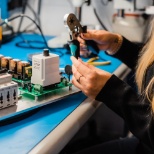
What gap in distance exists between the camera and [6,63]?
0.95 metres

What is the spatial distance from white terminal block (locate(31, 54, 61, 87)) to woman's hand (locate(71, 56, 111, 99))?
0.19ft

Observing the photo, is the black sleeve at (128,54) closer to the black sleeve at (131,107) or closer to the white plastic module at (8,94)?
the black sleeve at (131,107)

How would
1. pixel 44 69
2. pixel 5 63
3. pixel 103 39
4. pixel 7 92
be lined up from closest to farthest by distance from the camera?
pixel 7 92
pixel 44 69
pixel 5 63
pixel 103 39

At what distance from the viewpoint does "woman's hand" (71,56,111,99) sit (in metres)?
0.80

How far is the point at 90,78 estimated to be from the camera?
81cm

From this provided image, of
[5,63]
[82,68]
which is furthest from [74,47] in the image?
[5,63]

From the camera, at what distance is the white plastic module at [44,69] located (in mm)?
838

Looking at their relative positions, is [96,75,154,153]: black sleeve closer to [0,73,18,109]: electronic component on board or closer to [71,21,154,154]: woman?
[71,21,154,154]: woman

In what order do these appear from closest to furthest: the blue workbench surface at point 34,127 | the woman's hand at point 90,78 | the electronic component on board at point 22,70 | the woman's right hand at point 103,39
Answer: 1. the blue workbench surface at point 34,127
2. the woman's hand at point 90,78
3. the electronic component on board at point 22,70
4. the woman's right hand at point 103,39

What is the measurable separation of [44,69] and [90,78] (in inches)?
4.8

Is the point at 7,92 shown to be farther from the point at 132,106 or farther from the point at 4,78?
the point at 132,106

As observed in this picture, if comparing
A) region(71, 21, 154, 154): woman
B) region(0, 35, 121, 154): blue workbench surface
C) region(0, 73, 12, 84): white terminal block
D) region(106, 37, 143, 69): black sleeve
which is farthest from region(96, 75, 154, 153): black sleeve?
region(106, 37, 143, 69): black sleeve

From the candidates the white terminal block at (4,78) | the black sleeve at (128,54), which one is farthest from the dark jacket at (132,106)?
the black sleeve at (128,54)

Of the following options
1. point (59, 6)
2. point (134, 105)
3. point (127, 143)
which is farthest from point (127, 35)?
point (134, 105)
